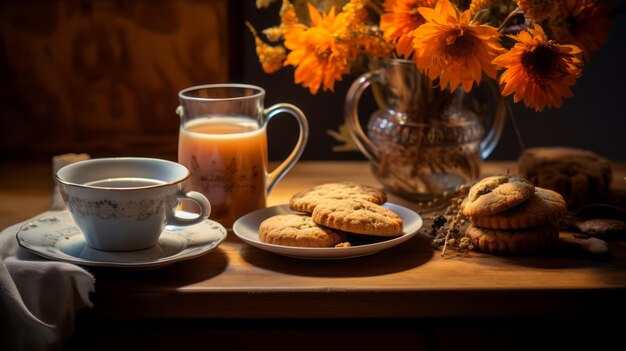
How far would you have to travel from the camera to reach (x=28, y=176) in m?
1.57

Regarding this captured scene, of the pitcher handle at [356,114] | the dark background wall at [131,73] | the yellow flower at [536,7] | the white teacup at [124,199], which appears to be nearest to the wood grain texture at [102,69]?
the dark background wall at [131,73]

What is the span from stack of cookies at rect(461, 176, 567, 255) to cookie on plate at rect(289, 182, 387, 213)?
0.14 metres

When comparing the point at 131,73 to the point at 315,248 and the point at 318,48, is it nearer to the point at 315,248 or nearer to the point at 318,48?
the point at 318,48

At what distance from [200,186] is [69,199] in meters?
0.24

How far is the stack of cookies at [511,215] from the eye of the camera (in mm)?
1087

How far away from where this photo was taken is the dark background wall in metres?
1.74

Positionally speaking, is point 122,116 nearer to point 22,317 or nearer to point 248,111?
point 248,111

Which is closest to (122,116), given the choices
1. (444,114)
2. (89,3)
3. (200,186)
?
(89,3)

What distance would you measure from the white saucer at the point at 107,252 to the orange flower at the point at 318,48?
28cm

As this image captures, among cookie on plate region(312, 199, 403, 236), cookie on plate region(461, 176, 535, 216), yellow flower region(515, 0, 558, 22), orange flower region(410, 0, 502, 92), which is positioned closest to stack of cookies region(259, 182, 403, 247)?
cookie on plate region(312, 199, 403, 236)

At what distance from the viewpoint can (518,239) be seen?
1109mm

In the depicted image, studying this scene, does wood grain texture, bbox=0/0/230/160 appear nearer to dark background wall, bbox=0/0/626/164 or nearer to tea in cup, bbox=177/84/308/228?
dark background wall, bbox=0/0/626/164

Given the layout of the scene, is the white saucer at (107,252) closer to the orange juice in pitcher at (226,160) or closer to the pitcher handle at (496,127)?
the orange juice in pitcher at (226,160)

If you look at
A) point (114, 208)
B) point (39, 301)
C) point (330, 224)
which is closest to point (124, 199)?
point (114, 208)
